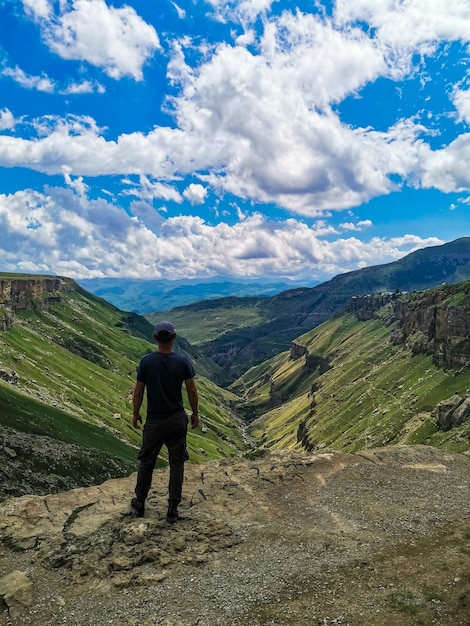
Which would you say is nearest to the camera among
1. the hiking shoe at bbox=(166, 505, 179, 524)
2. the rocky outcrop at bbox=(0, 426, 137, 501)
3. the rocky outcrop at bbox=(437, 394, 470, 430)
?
the hiking shoe at bbox=(166, 505, 179, 524)

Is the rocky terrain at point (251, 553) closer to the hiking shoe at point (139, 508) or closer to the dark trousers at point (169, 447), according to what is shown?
the hiking shoe at point (139, 508)

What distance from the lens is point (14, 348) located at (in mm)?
178125

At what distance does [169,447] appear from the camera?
17562 millimetres

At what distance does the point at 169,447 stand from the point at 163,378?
3.02 m

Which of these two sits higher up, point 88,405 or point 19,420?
point 19,420

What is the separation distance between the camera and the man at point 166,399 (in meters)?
16.8

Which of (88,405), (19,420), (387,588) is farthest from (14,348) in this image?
(387,588)

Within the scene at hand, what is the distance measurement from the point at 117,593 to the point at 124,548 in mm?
2473

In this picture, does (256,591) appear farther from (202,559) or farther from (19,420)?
(19,420)

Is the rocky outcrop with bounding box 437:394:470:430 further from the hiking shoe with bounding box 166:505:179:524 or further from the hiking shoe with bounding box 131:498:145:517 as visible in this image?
the hiking shoe with bounding box 131:498:145:517

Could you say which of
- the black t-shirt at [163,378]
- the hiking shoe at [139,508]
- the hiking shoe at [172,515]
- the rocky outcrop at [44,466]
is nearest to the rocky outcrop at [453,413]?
the rocky outcrop at [44,466]

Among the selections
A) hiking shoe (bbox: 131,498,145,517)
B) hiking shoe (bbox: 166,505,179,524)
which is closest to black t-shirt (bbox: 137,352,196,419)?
hiking shoe (bbox: 166,505,179,524)

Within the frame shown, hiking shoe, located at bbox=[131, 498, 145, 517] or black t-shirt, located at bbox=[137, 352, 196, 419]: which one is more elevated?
black t-shirt, located at bbox=[137, 352, 196, 419]

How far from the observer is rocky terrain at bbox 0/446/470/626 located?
12117 millimetres
